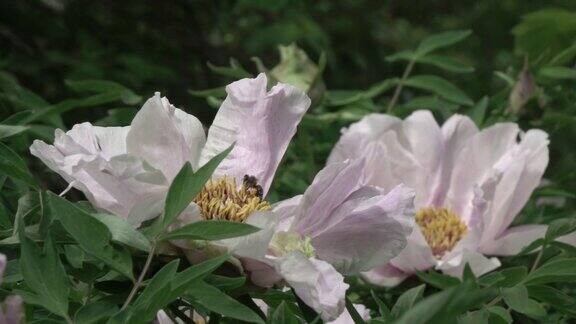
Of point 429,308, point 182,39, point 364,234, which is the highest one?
point 429,308

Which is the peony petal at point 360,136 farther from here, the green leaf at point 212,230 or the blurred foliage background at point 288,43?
the green leaf at point 212,230

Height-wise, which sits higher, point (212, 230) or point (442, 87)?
point (212, 230)

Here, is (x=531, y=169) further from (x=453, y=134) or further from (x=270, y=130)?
(x=270, y=130)

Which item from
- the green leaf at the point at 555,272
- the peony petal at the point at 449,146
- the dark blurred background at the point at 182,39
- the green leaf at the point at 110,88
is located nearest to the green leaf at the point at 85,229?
the green leaf at the point at 555,272

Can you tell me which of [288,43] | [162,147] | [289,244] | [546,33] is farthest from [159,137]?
[288,43]

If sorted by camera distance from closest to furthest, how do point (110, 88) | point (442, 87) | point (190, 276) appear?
point (190, 276)
point (110, 88)
point (442, 87)

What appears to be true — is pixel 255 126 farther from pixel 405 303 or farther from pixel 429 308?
pixel 429 308
